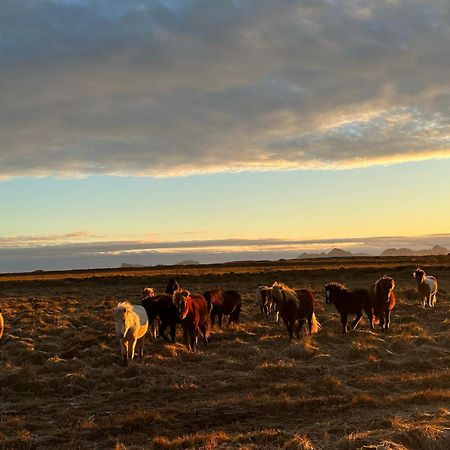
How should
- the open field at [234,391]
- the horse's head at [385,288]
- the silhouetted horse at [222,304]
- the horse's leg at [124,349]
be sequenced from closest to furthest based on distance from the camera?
the open field at [234,391] → the horse's leg at [124,349] → the silhouetted horse at [222,304] → the horse's head at [385,288]

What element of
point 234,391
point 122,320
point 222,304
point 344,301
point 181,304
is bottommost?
point 234,391

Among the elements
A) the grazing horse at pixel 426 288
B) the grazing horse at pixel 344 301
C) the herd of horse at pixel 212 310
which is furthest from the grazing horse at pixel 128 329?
the grazing horse at pixel 426 288

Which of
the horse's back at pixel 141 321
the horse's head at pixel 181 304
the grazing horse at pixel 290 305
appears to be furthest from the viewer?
the grazing horse at pixel 290 305

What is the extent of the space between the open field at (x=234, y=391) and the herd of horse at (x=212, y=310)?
18.8 inches

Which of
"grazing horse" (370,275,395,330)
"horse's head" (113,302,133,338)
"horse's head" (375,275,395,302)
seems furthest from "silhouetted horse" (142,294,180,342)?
"horse's head" (375,275,395,302)

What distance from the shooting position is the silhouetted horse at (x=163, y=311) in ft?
47.2

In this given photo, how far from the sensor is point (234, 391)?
9758 mm

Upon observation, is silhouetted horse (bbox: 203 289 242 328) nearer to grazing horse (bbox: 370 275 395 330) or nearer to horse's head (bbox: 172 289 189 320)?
horse's head (bbox: 172 289 189 320)

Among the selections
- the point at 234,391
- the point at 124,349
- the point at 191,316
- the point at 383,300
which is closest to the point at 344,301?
the point at 383,300

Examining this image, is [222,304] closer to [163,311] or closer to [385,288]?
[163,311]

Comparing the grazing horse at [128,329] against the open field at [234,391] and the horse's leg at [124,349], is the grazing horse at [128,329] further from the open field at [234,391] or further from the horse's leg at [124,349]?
the open field at [234,391]

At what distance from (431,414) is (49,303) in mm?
25325

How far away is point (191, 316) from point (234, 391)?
13.6 feet

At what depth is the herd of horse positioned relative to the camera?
40.9ft
